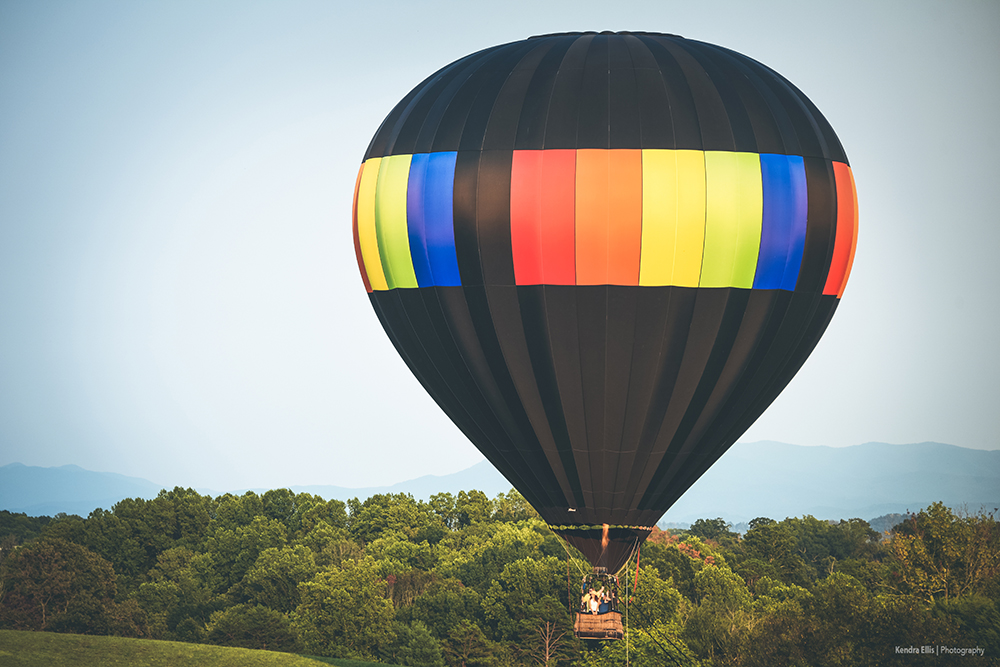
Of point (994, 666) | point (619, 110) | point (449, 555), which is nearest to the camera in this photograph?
point (619, 110)

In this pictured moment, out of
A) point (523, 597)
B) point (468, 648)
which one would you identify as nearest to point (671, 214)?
point (468, 648)

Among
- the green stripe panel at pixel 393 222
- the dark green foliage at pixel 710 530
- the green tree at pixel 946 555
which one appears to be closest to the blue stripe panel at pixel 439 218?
the green stripe panel at pixel 393 222

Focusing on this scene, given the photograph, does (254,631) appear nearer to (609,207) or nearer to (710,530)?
(609,207)

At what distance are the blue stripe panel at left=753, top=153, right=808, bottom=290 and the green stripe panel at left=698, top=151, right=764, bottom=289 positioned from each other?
160 millimetres

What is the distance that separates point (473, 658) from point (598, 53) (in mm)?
55861

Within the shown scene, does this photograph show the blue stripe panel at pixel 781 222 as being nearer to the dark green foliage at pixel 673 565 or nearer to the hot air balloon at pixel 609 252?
the hot air balloon at pixel 609 252

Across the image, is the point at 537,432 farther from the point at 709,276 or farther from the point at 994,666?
the point at 994,666

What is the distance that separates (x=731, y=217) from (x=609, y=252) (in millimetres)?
2093

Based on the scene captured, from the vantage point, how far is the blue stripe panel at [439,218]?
806 inches

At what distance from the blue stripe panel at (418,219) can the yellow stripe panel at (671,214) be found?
378cm

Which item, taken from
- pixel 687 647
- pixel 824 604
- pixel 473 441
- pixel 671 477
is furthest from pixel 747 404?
pixel 687 647

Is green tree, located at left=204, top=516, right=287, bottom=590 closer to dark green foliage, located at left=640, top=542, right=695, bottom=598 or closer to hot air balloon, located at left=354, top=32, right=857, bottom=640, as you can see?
dark green foliage, located at left=640, top=542, right=695, bottom=598

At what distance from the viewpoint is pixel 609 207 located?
1967 cm

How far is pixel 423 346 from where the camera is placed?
21.9 meters
